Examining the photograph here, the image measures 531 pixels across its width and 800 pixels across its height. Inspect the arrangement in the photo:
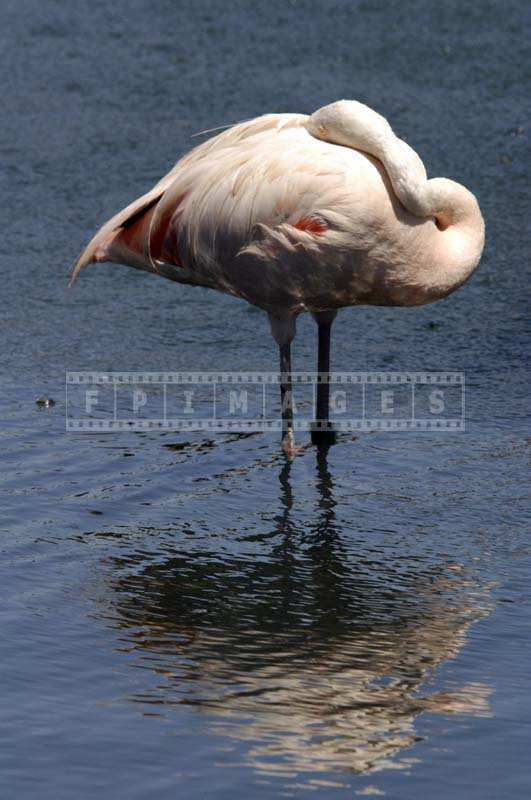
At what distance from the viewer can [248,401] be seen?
5.92 m

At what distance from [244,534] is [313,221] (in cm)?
112

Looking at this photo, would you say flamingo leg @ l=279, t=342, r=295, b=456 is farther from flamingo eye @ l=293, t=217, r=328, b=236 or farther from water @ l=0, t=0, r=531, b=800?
flamingo eye @ l=293, t=217, r=328, b=236

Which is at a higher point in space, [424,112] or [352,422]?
[424,112]

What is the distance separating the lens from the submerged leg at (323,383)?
223 inches

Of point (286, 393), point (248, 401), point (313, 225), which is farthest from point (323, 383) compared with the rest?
point (313, 225)

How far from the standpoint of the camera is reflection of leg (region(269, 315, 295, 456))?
547 cm

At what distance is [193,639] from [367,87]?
6.25m

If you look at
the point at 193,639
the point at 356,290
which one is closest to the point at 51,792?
the point at 193,639

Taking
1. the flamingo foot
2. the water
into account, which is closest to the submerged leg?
the flamingo foot

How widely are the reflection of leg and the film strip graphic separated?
0.57 ft

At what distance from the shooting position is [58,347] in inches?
252

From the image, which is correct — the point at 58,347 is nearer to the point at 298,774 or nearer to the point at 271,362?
the point at 271,362

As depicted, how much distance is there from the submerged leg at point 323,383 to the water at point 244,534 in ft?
0.53

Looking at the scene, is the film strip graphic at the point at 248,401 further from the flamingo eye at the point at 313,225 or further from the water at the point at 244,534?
the flamingo eye at the point at 313,225
